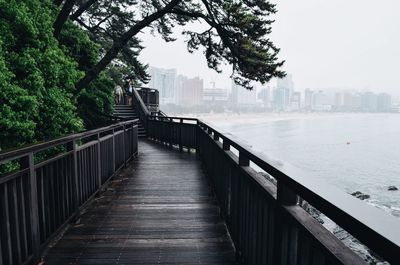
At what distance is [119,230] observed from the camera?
434cm

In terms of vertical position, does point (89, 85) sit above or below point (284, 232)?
above

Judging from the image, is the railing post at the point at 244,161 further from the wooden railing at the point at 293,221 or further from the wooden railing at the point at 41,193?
the wooden railing at the point at 41,193

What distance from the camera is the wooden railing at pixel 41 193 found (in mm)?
2719

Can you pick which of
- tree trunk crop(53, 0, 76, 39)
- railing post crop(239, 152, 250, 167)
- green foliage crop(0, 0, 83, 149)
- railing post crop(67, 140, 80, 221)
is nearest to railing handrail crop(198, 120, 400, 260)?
railing post crop(239, 152, 250, 167)

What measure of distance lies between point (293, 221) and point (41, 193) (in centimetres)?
278

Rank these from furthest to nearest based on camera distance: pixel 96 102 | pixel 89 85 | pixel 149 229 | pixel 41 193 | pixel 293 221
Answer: pixel 89 85 < pixel 96 102 < pixel 149 229 < pixel 41 193 < pixel 293 221

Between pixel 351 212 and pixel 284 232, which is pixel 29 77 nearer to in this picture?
pixel 284 232

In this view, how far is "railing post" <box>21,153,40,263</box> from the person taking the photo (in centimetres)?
308

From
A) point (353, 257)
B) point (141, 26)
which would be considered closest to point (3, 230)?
point (353, 257)

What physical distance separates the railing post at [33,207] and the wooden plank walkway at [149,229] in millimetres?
310

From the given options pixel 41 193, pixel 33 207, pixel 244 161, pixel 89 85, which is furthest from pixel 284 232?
pixel 89 85

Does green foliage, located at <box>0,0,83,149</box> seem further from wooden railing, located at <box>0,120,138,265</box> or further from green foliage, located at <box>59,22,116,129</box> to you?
green foliage, located at <box>59,22,116,129</box>

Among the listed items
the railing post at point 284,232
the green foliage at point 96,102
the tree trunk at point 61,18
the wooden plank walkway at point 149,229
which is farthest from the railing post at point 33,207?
the green foliage at point 96,102

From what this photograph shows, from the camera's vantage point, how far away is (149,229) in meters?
4.40
